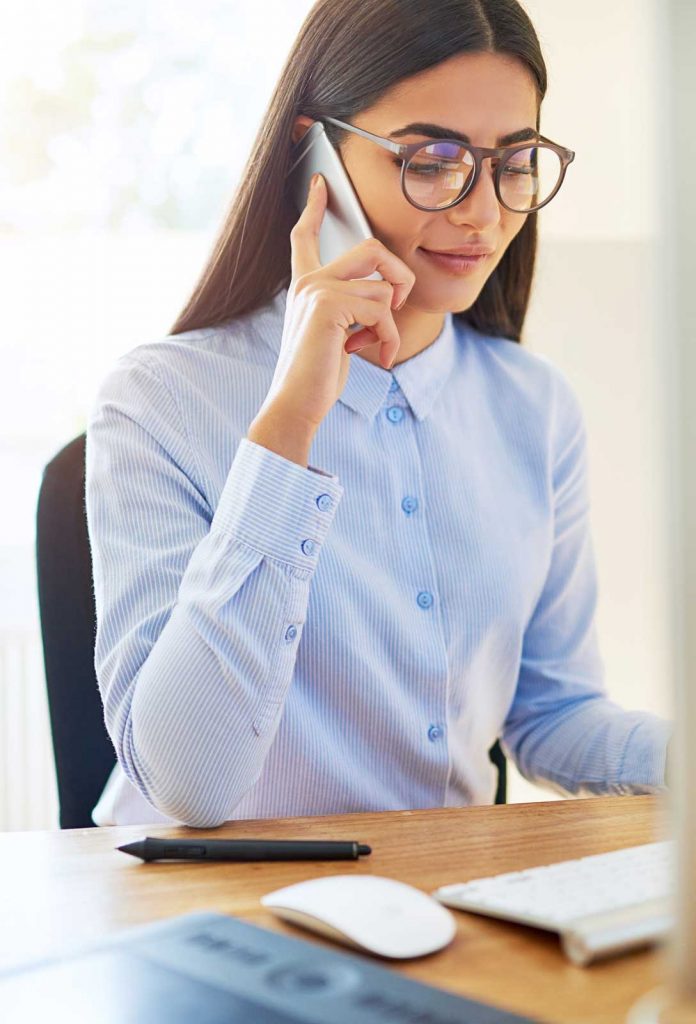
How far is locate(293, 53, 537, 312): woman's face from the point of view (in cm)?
123

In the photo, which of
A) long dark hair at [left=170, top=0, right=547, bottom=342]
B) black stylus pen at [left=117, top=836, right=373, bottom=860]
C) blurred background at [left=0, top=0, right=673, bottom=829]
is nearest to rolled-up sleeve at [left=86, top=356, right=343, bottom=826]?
black stylus pen at [left=117, top=836, right=373, bottom=860]

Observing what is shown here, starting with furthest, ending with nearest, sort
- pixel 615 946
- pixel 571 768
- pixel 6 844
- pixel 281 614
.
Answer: pixel 571 768
pixel 281 614
pixel 6 844
pixel 615 946

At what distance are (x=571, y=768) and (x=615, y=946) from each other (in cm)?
70

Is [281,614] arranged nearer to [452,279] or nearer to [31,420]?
[452,279]

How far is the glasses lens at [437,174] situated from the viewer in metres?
1.21

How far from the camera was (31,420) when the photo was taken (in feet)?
Result: 9.42

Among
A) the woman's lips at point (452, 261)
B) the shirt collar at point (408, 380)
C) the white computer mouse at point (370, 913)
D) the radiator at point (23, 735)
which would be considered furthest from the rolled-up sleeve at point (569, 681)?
the radiator at point (23, 735)

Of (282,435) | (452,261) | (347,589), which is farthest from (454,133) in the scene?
(347,589)

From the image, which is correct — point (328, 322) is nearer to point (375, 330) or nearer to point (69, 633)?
point (375, 330)

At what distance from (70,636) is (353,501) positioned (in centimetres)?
34

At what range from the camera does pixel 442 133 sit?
48.2 inches

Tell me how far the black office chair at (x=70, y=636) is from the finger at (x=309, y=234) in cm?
31

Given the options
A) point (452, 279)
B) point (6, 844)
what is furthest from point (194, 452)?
point (6, 844)

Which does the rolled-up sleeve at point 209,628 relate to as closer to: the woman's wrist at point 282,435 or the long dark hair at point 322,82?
the woman's wrist at point 282,435
